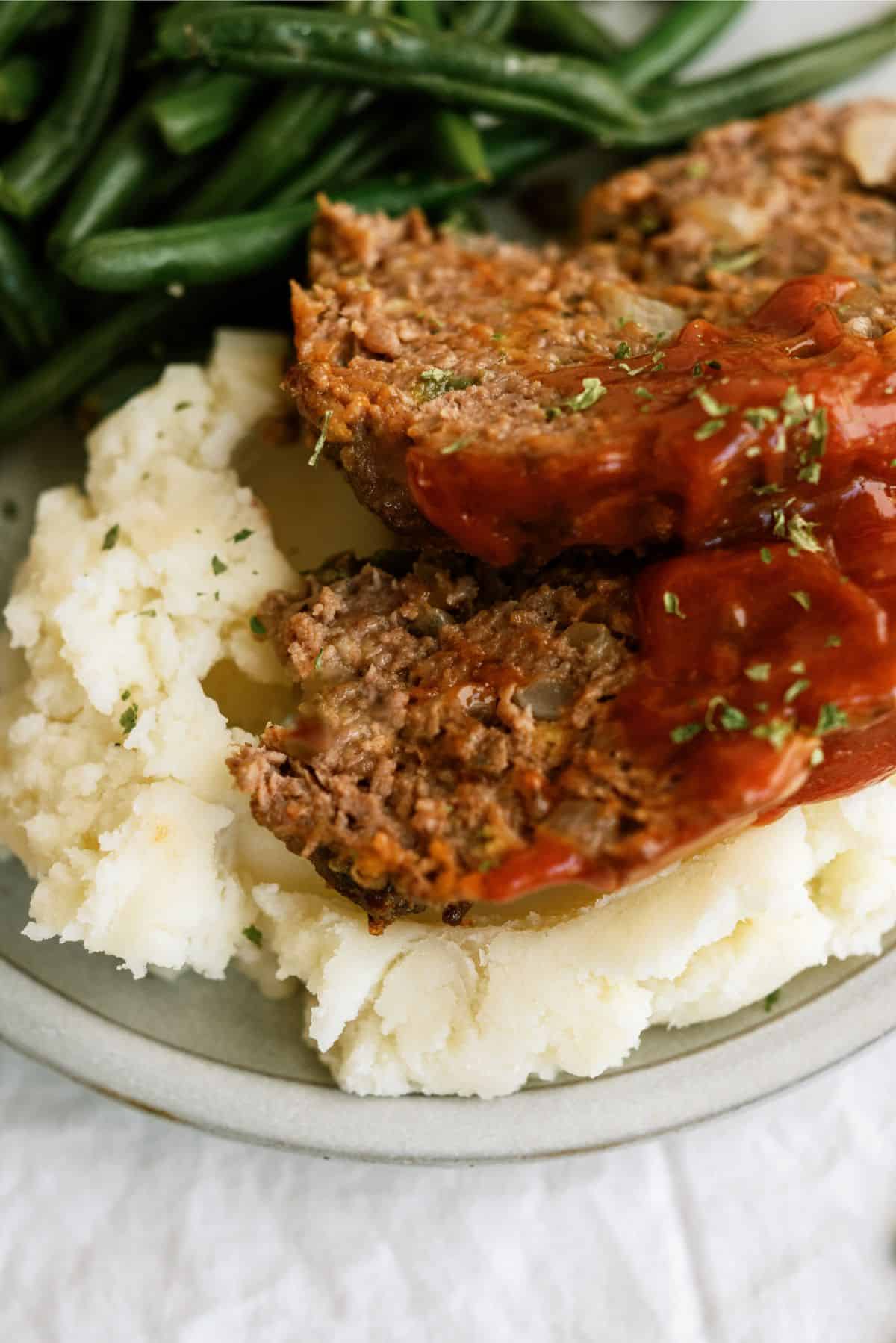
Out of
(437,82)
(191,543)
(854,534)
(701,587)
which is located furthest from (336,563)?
(437,82)

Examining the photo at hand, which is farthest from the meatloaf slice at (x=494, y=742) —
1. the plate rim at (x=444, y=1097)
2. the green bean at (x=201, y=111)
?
the green bean at (x=201, y=111)

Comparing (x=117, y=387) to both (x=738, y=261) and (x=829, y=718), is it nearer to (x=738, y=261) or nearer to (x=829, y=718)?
(x=738, y=261)

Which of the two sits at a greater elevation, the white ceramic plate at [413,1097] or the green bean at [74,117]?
the green bean at [74,117]

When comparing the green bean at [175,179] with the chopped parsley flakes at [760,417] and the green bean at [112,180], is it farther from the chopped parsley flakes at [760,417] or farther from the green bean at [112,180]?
the chopped parsley flakes at [760,417]

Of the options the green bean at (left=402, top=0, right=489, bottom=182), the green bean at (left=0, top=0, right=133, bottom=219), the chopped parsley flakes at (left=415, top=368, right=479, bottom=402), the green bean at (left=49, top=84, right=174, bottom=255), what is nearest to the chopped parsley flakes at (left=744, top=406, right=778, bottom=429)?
the chopped parsley flakes at (left=415, top=368, right=479, bottom=402)

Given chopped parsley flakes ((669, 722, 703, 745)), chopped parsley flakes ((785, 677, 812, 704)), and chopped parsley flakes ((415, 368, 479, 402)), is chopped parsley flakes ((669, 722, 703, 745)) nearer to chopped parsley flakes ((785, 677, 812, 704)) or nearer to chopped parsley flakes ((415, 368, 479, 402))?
chopped parsley flakes ((785, 677, 812, 704))

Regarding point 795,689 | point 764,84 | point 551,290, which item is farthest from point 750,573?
point 764,84

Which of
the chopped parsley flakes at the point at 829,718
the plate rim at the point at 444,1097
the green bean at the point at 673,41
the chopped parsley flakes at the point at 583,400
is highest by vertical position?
the chopped parsley flakes at the point at 583,400
